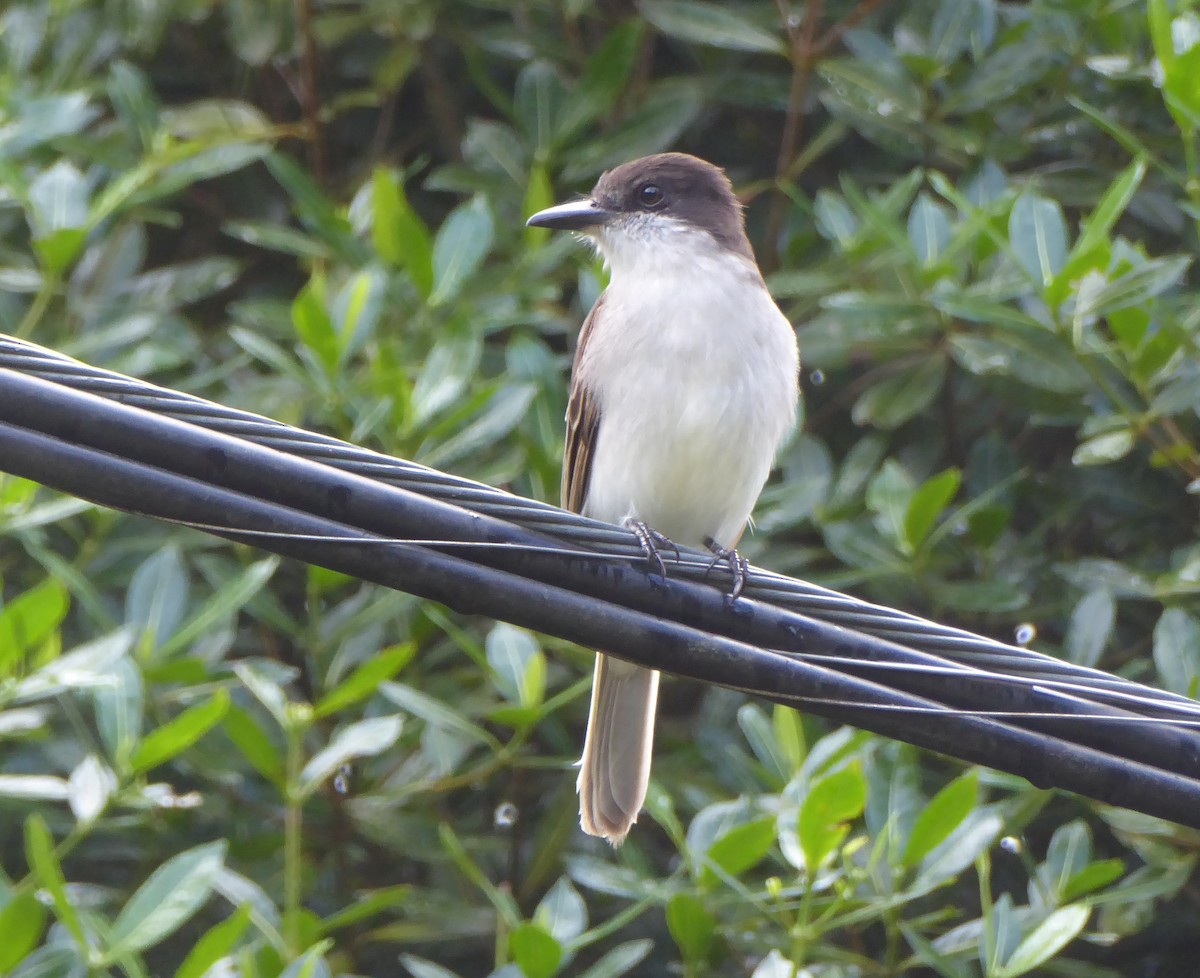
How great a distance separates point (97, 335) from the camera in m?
4.65

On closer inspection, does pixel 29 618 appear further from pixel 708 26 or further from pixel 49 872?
pixel 708 26

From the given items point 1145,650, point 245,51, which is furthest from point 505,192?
point 1145,650

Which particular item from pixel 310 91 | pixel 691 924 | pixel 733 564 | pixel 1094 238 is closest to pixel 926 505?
pixel 1094 238

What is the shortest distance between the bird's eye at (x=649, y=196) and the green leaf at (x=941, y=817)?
1.95 meters

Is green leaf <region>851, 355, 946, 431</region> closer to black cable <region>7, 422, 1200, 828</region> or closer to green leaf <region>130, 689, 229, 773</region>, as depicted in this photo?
green leaf <region>130, 689, 229, 773</region>

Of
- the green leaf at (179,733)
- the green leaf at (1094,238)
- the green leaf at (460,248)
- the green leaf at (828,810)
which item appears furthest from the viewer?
the green leaf at (460,248)

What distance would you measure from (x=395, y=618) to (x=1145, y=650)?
1.89 m

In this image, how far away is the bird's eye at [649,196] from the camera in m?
4.92

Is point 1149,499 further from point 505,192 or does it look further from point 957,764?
point 505,192

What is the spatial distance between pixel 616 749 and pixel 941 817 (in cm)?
91

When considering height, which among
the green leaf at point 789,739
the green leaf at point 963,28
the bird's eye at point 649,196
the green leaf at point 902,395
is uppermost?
the green leaf at point 963,28

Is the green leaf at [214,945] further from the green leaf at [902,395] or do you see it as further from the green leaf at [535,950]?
the green leaf at [902,395]

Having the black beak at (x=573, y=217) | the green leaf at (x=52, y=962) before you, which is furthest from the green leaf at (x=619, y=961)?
the black beak at (x=573, y=217)

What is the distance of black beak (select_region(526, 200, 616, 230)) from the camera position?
466 centimetres
